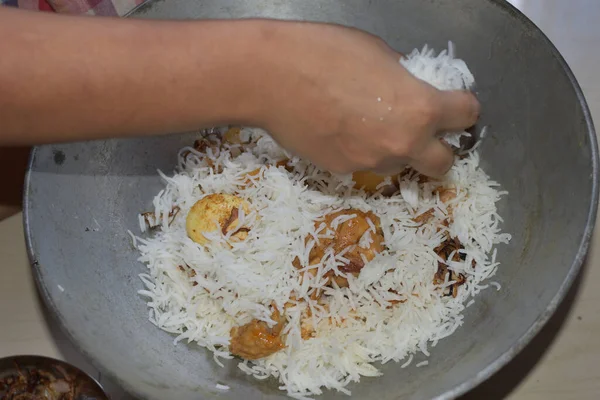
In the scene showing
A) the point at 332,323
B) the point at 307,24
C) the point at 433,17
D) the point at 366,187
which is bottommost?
the point at 332,323

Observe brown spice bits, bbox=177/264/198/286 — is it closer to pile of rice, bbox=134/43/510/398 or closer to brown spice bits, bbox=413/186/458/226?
pile of rice, bbox=134/43/510/398

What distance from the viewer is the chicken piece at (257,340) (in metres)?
1.17

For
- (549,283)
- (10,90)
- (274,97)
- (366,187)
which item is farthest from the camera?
(366,187)

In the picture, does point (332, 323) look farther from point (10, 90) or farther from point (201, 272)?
point (10, 90)

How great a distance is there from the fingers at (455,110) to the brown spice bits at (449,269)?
0.31m

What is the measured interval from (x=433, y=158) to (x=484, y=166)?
40 cm

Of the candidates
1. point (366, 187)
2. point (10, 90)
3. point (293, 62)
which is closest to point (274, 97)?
point (293, 62)

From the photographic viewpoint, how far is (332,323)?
1229 mm

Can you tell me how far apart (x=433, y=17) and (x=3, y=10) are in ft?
2.93

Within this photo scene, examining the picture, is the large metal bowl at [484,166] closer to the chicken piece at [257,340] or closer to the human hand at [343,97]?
the chicken piece at [257,340]

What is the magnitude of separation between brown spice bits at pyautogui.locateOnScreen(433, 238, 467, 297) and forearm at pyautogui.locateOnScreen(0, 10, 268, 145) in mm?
574

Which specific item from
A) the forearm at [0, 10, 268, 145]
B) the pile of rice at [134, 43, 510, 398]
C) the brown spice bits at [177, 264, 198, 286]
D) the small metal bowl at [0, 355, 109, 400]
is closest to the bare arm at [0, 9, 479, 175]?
the forearm at [0, 10, 268, 145]

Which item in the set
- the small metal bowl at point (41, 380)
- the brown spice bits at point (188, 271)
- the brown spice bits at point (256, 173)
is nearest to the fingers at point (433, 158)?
the brown spice bits at point (256, 173)

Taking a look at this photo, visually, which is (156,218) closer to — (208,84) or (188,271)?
(188,271)
